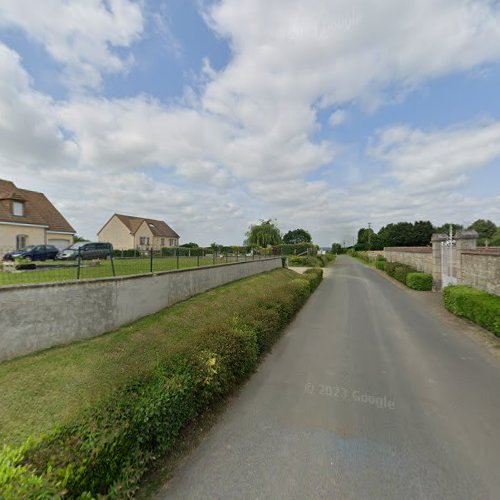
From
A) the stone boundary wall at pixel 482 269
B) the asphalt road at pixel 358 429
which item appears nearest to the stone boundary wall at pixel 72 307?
the asphalt road at pixel 358 429

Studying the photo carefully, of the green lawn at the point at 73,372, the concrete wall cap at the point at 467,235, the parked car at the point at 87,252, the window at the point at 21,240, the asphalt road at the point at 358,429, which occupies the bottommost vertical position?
the asphalt road at the point at 358,429

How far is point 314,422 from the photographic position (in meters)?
3.49

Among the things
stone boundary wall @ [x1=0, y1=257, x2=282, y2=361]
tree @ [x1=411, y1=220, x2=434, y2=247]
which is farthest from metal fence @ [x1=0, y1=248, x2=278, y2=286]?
tree @ [x1=411, y1=220, x2=434, y2=247]

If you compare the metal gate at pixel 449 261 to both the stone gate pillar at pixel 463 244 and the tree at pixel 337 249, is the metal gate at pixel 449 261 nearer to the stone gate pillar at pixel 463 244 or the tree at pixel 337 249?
the stone gate pillar at pixel 463 244

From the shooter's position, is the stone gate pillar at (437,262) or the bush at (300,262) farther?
the bush at (300,262)

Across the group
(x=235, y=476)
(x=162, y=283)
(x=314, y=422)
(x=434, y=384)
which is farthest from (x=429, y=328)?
(x=162, y=283)

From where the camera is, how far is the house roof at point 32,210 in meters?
18.7

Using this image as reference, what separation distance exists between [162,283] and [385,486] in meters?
7.19

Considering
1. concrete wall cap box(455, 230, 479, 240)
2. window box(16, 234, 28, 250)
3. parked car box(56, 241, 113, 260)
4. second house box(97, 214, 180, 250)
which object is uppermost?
second house box(97, 214, 180, 250)

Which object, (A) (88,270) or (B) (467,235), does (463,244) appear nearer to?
(B) (467,235)

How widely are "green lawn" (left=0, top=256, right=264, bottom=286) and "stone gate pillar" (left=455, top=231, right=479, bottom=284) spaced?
11917 mm

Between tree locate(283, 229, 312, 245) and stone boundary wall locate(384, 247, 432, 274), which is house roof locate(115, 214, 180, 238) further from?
tree locate(283, 229, 312, 245)

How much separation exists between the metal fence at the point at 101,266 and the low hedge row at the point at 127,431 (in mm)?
4147

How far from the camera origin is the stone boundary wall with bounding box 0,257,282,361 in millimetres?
4766
